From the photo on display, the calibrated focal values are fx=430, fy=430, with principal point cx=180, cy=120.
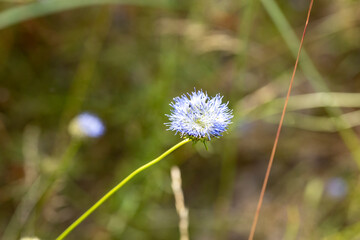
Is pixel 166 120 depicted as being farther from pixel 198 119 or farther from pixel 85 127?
pixel 198 119

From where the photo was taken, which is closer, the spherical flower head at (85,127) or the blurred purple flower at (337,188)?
the spherical flower head at (85,127)

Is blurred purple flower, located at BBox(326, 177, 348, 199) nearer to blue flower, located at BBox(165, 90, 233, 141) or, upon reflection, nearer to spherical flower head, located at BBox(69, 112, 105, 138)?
spherical flower head, located at BBox(69, 112, 105, 138)

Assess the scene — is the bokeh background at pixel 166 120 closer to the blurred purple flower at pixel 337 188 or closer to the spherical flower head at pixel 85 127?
the blurred purple flower at pixel 337 188

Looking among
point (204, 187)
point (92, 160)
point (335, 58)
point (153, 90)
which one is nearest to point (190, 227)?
point (204, 187)

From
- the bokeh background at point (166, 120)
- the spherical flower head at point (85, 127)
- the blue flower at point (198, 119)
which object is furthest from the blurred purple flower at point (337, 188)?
the blue flower at point (198, 119)

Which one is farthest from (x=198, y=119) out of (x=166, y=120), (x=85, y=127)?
(x=166, y=120)

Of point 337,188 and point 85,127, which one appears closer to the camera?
point 85,127
